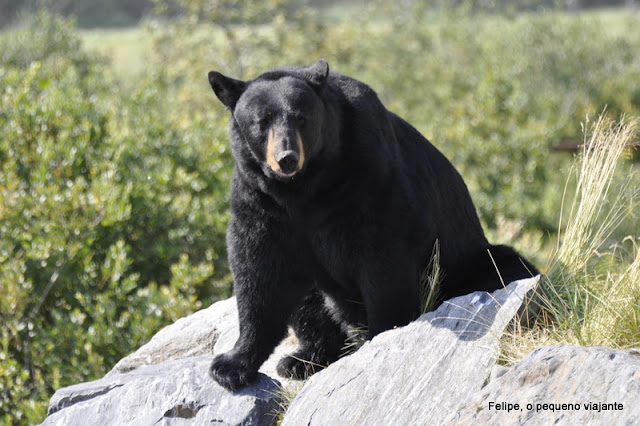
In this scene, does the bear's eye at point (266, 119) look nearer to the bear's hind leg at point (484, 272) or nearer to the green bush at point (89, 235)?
the bear's hind leg at point (484, 272)

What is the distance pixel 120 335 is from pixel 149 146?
2.78m

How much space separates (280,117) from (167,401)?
1.71 meters

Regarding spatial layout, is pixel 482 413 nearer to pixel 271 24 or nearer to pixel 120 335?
pixel 120 335

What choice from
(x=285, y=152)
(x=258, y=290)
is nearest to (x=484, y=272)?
(x=258, y=290)

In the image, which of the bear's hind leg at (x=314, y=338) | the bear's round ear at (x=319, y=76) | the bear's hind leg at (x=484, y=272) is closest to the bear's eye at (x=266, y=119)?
the bear's round ear at (x=319, y=76)

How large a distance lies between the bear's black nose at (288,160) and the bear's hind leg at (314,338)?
3.69 ft

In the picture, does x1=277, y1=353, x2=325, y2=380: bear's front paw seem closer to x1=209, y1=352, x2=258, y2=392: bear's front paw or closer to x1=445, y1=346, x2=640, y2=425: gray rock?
x1=209, y1=352, x2=258, y2=392: bear's front paw

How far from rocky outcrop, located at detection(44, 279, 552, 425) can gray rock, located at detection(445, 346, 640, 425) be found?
0.52ft

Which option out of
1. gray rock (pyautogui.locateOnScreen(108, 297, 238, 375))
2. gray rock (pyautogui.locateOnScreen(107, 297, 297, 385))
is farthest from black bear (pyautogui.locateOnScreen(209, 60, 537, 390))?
gray rock (pyautogui.locateOnScreen(108, 297, 238, 375))

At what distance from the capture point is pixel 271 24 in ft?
55.8

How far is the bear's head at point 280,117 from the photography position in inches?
154

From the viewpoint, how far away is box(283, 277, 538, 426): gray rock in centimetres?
368

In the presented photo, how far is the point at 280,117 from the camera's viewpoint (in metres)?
4.06

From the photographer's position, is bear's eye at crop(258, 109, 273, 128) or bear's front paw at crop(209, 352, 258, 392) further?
bear's front paw at crop(209, 352, 258, 392)
